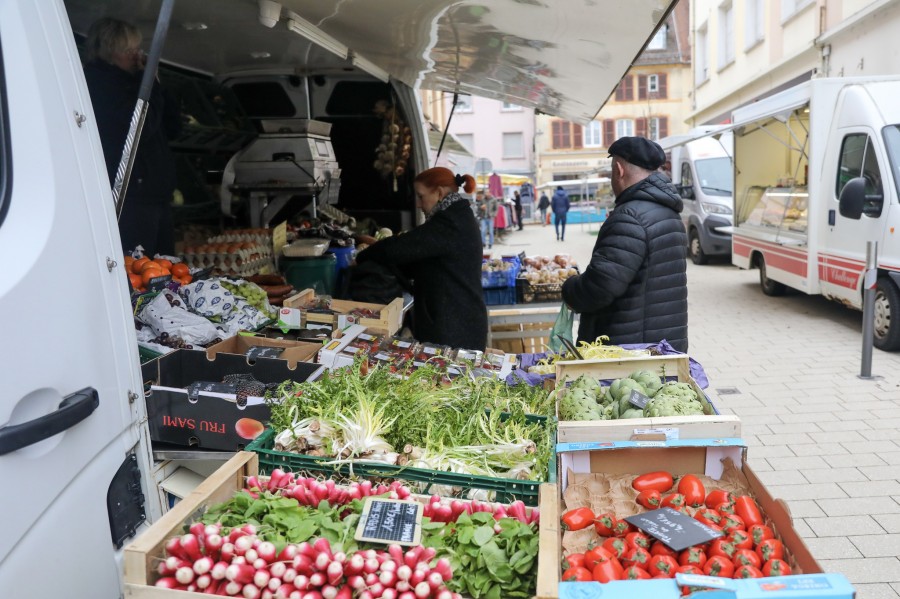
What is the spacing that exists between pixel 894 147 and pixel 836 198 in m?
1.13

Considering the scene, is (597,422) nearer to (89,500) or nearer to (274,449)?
(274,449)

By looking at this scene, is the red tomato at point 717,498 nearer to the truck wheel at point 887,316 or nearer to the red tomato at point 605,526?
the red tomato at point 605,526

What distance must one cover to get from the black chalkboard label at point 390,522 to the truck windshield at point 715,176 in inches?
642

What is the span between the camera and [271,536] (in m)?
1.93

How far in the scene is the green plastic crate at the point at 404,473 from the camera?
227cm

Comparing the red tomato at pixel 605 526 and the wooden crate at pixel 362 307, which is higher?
the wooden crate at pixel 362 307

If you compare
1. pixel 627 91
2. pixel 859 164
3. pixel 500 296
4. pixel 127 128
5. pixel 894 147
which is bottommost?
pixel 500 296

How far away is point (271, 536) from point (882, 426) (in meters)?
5.62

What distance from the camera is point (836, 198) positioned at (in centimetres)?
955

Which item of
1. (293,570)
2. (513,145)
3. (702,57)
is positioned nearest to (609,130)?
(513,145)

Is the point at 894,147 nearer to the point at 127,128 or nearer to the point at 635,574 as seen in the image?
the point at 127,128

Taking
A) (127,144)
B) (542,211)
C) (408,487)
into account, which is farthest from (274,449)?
(542,211)

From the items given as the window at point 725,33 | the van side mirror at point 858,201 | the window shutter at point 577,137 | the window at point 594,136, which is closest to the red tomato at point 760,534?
the van side mirror at point 858,201

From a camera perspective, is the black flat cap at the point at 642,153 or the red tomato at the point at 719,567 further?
the black flat cap at the point at 642,153
